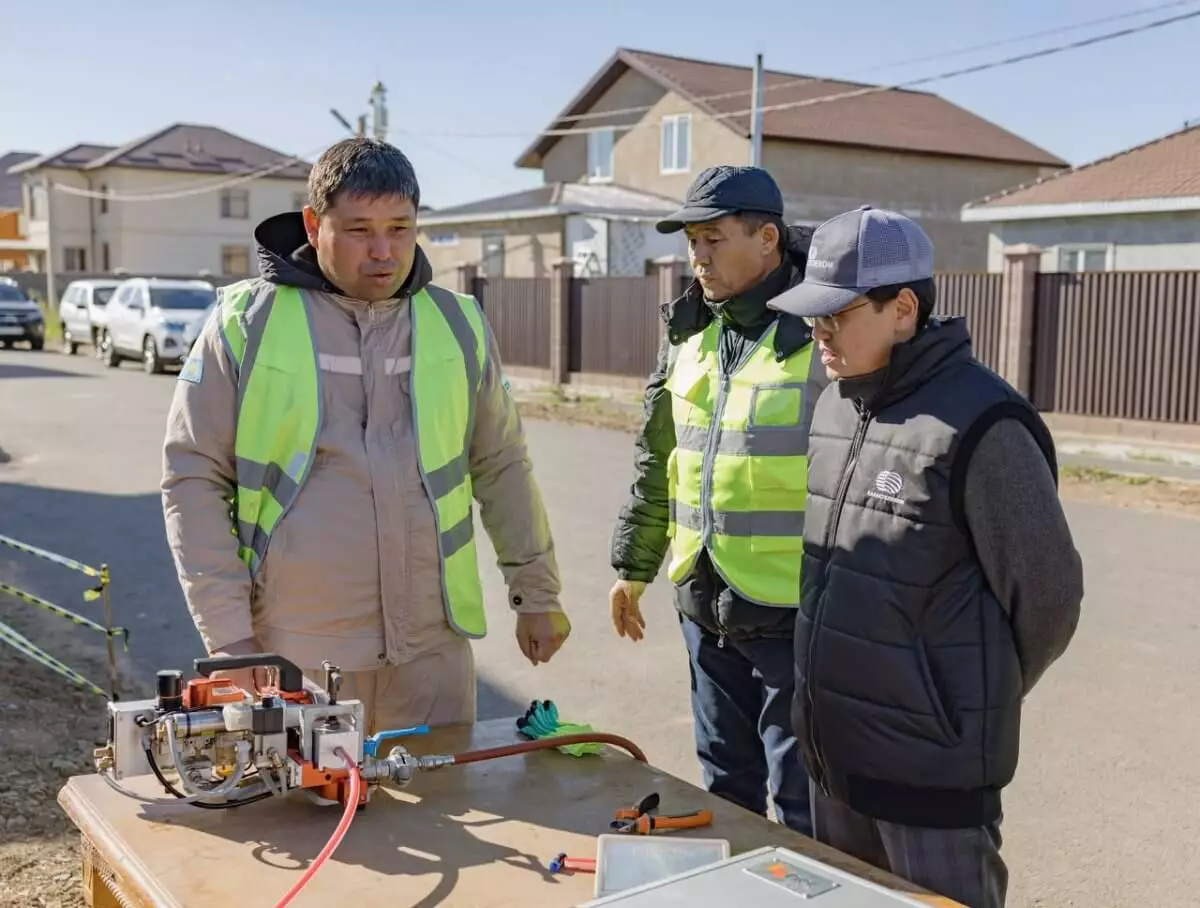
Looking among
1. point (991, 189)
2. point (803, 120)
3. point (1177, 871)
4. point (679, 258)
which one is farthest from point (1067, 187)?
point (1177, 871)

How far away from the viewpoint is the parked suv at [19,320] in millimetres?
34447

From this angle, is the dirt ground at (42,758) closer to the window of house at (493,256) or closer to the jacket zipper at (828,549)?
the jacket zipper at (828,549)

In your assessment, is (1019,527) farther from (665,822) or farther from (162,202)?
(162,202)

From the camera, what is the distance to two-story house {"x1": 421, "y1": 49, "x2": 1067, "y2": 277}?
32.0 meters

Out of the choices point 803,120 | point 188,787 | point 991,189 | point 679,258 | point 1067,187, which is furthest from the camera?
point 991,189

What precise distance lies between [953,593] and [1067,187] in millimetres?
23693

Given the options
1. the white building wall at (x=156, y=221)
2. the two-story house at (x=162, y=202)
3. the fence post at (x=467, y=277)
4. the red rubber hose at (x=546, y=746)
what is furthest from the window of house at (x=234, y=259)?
the red rubber hose at (x=546, y=746)

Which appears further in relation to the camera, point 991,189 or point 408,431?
point 991,189

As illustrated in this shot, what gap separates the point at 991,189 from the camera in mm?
37125

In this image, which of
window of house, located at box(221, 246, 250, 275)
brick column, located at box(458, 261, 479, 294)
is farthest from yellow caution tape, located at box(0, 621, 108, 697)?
window of house, located at box(221, 246, 250, 275)

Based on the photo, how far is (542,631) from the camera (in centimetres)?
333

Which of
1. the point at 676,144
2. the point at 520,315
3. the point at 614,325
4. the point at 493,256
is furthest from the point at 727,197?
the point at 676,144

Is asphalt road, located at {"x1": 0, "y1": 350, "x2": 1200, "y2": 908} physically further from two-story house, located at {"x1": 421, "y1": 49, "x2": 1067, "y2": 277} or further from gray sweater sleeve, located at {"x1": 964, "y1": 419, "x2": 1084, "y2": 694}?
two-story house, located at {"x1": 421, "y1": 49, "x2": 1067, "y2": 277}

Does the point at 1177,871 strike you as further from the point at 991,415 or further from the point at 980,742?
the point at 991,415
